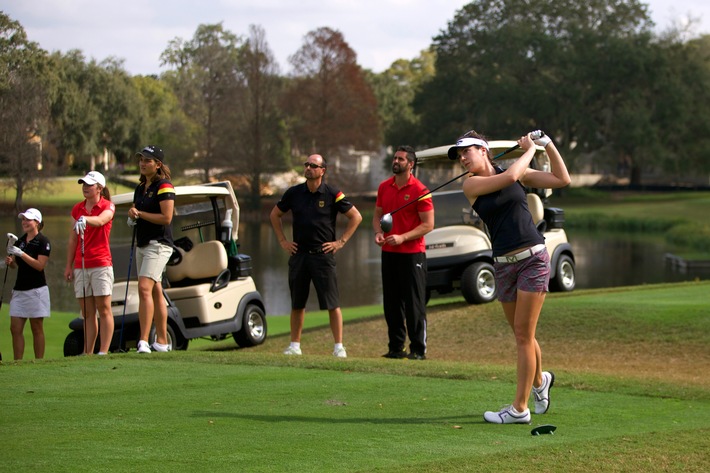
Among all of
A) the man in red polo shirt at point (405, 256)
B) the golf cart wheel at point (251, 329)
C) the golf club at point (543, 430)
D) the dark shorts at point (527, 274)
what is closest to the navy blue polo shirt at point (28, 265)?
the golf cart wheel at point (251, 329)

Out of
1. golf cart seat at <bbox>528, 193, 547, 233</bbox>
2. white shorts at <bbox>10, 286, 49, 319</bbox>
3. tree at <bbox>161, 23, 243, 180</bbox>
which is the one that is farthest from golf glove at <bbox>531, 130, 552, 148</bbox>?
tree at <bbox>161, 23, 243, 180</bbox>

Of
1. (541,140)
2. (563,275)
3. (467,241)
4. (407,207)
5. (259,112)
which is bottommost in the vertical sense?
(563,275)

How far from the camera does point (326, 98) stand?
6856 cm

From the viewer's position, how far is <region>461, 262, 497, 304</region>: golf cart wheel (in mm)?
14211

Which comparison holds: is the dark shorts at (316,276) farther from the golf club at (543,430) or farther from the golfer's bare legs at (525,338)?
the golf club at (543,430)

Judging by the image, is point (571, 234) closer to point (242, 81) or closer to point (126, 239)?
point (242, 81)

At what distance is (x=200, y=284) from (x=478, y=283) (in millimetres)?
4305

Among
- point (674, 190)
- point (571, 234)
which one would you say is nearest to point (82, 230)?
point (571, 234)

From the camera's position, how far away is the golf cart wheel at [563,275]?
15260 mm

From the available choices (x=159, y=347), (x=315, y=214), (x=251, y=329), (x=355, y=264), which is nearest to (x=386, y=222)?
(x=315, y=214)

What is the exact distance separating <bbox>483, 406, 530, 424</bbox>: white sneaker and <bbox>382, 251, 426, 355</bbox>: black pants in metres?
3.73

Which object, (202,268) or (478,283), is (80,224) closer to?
(202,268)

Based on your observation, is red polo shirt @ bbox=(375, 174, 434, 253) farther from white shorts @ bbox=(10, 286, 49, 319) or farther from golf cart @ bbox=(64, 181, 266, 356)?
white shorts @ bbox=(10, 286, 49, 319)

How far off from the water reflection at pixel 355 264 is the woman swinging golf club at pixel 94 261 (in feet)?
6.18
